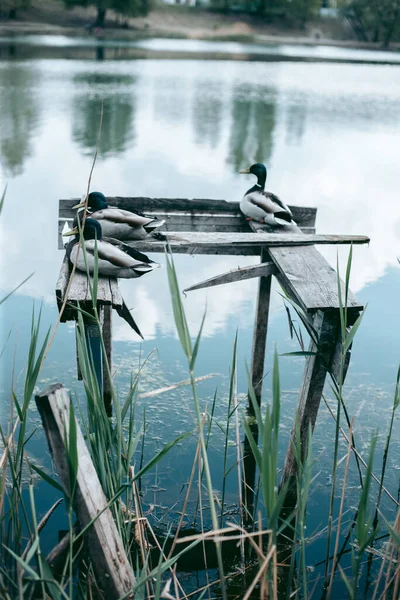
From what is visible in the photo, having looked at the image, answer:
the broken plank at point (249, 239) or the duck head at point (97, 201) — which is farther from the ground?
the duck head at point (97, 201)

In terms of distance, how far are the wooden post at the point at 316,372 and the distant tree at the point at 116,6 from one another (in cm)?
4272

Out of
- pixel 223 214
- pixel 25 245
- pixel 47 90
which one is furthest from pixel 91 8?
pixel 223 214

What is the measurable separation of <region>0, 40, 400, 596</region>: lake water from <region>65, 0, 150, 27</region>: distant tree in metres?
19.4

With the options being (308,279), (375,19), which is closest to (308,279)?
(308,279)

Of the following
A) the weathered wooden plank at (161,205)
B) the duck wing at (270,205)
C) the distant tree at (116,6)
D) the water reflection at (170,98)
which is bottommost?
the weathered wooden plank at (161,205)

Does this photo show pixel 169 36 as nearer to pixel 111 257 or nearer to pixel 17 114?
pixel 17 114

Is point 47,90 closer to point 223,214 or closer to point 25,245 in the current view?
point 25,245

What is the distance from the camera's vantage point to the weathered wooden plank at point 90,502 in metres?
1.99

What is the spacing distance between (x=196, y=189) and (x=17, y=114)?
635 cm

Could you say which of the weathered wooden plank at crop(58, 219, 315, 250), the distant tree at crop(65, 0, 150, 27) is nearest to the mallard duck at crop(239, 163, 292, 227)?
the weathered wooden plank at crop(58, 219, 315, 250)

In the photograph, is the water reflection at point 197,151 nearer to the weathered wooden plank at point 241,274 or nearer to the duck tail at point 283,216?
the duck tail at point 283,216

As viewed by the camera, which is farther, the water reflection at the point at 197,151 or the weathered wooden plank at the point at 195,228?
the water reflection at the point at 197,151

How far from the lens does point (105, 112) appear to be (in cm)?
1612

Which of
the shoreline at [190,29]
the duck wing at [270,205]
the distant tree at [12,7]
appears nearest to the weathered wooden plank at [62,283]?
the duck wing at [270,205]
